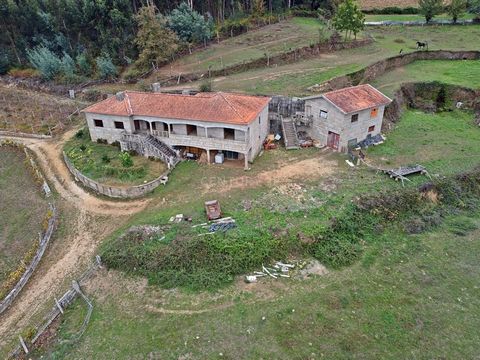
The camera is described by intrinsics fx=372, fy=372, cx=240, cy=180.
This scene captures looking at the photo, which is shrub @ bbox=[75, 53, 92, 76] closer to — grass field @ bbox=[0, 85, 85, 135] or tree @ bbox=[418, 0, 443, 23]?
grass field @ bbox=[0, 85, 85, 135]

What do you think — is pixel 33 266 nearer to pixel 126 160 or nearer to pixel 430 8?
pixel 126 160

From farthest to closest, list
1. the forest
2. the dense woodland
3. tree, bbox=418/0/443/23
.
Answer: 1. tree, bbox=418/0/443/23
2. the forest
3. the dense woodland

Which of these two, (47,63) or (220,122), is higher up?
(47,63)

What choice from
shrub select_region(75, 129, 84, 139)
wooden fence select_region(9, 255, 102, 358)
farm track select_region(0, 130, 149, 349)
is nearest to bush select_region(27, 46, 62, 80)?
shrub select_region(75, 129, 84, 139)

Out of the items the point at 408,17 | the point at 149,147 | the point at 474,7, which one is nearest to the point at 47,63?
the point at 149,147

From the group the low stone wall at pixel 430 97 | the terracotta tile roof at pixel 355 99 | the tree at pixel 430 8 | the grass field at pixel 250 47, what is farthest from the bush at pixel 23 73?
the tree at pixel 430 8

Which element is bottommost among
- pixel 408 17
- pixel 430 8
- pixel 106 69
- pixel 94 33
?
pixel 106 69

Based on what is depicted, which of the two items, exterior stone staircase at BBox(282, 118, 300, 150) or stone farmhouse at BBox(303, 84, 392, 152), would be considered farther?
exterior stone staircase at BBox(282, 118, 300, 150)
